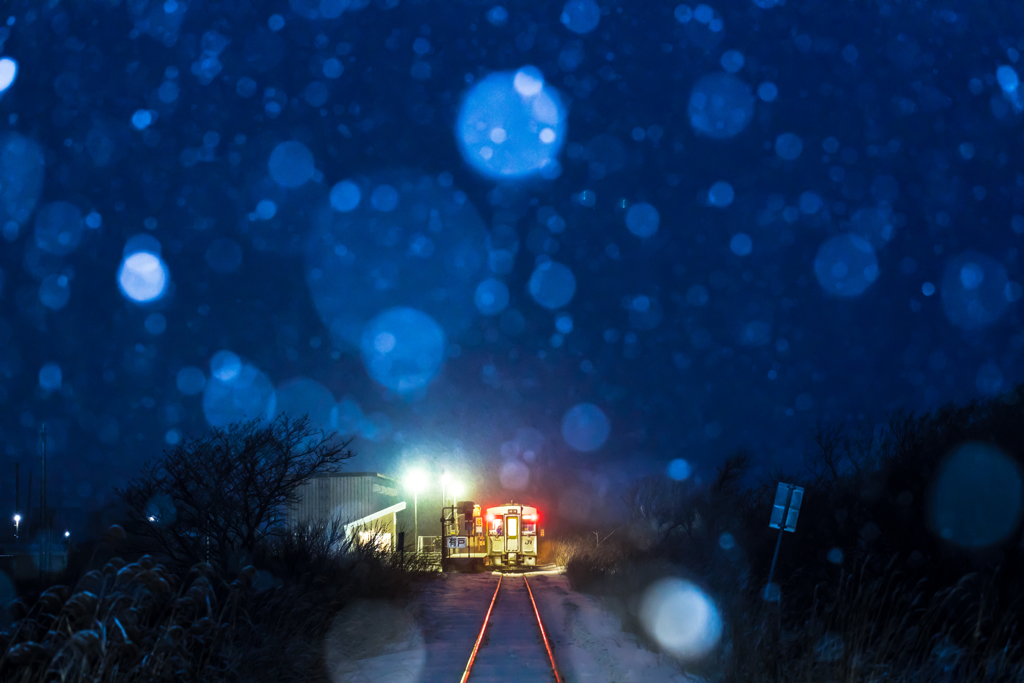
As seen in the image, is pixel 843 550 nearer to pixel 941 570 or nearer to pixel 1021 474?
pixel 941 570

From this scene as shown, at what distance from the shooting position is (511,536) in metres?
41.2

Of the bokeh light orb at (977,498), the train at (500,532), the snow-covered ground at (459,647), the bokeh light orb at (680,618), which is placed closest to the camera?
the snow-covered ground at (459,647)

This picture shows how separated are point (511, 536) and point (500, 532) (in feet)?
2.01

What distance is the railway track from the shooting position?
39.8 feet

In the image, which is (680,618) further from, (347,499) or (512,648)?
(347,499)

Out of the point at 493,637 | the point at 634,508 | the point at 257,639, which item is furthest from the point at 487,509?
the point at 257,639

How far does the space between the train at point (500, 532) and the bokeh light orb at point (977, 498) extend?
88.5 feet

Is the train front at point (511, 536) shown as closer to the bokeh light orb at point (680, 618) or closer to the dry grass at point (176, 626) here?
the bokeh light orb at point (680, 618)

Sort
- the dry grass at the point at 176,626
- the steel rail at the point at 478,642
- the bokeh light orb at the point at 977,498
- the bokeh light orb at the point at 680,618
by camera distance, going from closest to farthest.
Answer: the dry grass at the point at 176,626 < the steel rail at the point at 478,642 < the bokeh light orb at the point at 680,618 < the bokeh light orb at the point at 977,498

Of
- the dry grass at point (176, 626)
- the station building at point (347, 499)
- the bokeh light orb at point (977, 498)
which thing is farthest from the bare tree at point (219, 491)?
the station building at point (347, 499)

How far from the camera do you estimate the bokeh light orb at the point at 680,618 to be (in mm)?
13231

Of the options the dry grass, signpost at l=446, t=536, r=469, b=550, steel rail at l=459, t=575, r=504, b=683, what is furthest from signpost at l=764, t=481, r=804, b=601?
signpost at l=446, t=536, r=469, b=550

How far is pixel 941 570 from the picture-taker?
49.2 ft

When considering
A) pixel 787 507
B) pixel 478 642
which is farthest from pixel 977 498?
pixel 478 642
